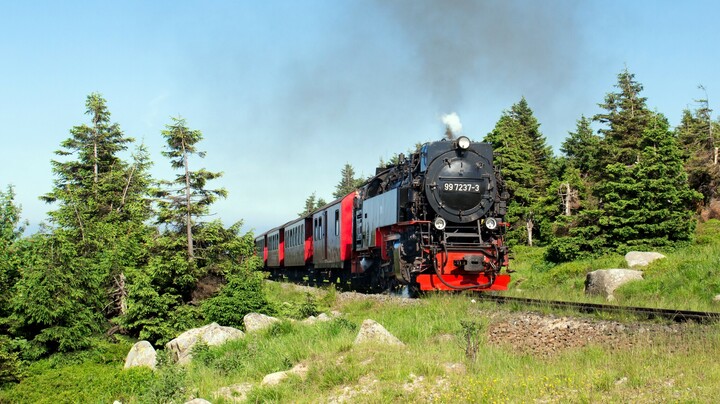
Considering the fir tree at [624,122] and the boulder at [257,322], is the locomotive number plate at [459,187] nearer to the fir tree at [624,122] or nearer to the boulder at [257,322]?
the boulder at [257,322]

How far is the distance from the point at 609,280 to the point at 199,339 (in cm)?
1112

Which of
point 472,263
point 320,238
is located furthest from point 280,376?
point 320,238

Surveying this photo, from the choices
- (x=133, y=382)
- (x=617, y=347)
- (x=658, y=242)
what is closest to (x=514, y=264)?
(x=658, y=242)

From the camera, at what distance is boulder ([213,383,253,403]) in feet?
28.9

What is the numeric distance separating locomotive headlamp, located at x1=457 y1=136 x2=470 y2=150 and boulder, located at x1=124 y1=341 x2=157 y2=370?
9387 mm

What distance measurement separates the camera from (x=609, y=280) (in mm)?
18188

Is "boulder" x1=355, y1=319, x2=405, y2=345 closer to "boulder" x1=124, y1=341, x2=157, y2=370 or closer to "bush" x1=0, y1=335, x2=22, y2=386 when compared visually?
"boulder" x1=124, y1=341, x2=157, y2=370

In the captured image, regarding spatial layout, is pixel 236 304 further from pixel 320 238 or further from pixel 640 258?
pixel 640 258

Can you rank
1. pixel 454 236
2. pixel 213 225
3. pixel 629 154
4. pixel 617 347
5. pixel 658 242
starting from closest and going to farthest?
1. pixel 617 347
2. pixel 454 236
3. pixel 213 225
4. pixel 658 242
5. pixel 629 154

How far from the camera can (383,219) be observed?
18219mm

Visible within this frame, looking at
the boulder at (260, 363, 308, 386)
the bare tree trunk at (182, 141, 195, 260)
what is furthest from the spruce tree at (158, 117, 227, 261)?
the boulder at (260, 363, 308, 386)

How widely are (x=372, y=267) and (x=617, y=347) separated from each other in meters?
12.5

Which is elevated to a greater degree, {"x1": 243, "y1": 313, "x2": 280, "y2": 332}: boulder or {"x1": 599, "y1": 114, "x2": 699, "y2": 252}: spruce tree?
{"x1": 599, "y1": 114, "x2": 699, "y2": 252}: spruce tree

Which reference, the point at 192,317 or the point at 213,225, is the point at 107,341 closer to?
the point at 192,317
